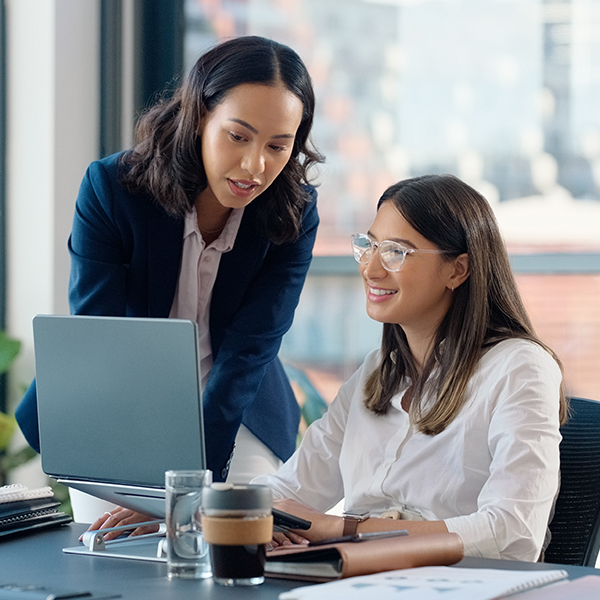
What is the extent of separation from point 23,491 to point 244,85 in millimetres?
879

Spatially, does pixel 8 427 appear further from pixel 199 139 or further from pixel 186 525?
pixel 186 525

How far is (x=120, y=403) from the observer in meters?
1.30

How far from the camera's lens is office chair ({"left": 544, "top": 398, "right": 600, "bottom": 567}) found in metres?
1.54

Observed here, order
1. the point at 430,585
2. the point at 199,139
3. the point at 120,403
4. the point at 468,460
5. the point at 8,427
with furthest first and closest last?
the point at 8,427, the point at 199,139, the point at 468,460, the point at 120,403, the point at 430,585

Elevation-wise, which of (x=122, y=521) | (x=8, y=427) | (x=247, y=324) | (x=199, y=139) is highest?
(x=199, y=139)

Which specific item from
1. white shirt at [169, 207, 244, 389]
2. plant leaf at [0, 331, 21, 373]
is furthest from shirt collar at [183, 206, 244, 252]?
plant leaf at [0, 331, 21, 373]

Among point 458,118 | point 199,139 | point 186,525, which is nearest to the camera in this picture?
point 186,525

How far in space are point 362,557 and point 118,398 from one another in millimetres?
428

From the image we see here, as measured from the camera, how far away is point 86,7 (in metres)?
3.42

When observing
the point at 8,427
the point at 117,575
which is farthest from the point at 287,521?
the point at 8,427

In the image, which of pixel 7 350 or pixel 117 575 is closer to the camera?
pixel 117 575

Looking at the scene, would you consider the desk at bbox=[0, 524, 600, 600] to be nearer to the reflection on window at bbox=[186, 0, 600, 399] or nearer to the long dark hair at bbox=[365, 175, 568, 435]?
the long dark hair at bbox=[365, 175, 568, 435]

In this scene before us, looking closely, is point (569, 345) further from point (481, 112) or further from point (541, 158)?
point (481, 112)

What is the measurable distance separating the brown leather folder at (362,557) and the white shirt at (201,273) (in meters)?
0.91
